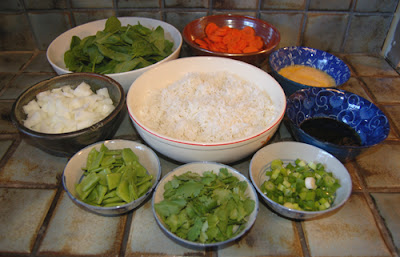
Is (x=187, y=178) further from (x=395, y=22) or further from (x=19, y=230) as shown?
(x=395, y=22)

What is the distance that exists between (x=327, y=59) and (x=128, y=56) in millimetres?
1080

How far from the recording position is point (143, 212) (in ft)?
3.52

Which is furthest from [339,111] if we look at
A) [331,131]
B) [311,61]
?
[311,61]

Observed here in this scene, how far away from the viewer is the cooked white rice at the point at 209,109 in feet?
3.80

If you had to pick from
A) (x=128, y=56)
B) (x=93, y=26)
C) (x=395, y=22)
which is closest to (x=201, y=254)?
(x=128, y=56)

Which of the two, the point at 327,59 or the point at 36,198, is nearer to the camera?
the point at 36,198

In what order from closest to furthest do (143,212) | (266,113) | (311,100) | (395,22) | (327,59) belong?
(143,212), (266,113), (311,100), (327,59), (395,22)

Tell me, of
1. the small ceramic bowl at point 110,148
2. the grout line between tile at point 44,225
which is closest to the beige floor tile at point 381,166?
the small ceramic bowl at point 110,148

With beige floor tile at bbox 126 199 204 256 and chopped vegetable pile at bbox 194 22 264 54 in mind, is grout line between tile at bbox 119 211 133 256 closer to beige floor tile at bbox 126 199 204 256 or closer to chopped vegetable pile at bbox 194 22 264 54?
beige floor tile at bbox 126 199 204 256

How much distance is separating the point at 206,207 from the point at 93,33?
1325 mm

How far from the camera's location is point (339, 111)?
4.47 ft

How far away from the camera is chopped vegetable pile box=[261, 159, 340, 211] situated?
1022 mm

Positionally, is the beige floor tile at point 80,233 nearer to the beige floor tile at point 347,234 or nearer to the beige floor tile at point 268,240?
the beige floor tile at point 268,240

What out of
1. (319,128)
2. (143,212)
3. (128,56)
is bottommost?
(143,212)
